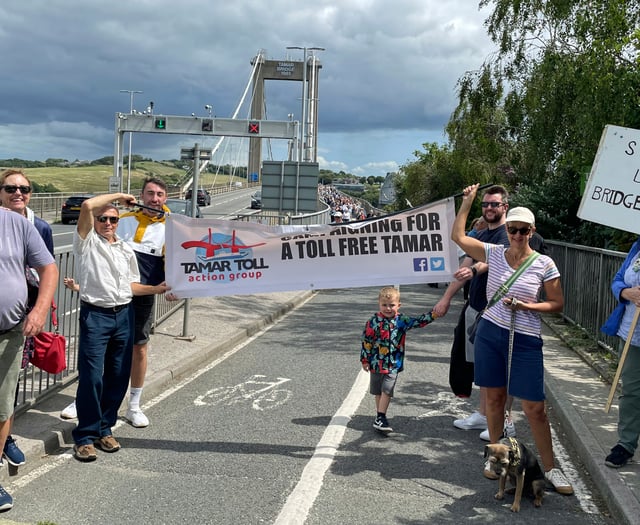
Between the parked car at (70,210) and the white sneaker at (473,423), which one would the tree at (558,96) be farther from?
the parked car at (70,210)

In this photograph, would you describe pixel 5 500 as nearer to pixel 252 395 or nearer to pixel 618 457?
pixel 252 395

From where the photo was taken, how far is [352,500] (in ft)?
15.1

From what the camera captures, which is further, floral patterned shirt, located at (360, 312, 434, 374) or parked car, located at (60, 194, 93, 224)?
parked car, located at (60, 194, 93, 224)

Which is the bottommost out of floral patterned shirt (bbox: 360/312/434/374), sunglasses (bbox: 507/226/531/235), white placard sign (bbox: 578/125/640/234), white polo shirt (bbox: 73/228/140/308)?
floral patterned shirt (bbox: 360/312/434/374)

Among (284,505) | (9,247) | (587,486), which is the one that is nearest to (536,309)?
(587,486)

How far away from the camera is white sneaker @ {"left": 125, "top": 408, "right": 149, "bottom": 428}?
20.0 feet

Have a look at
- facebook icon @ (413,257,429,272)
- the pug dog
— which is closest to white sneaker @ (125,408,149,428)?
facebook icon @ (413,257,429,272)

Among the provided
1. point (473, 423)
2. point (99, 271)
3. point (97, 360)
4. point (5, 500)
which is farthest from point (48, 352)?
point (473, 423)

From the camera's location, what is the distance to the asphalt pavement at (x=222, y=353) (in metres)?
4.94

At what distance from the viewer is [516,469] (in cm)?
449

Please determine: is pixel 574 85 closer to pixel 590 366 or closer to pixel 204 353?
pixel 590 366

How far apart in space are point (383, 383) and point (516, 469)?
67.8 inches

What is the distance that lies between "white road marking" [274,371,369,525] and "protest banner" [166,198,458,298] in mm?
1272

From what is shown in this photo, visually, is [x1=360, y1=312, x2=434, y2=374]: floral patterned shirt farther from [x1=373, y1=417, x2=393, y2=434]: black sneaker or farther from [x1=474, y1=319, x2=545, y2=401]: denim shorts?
[x1=474, y1=319, x2=545, y2=401]: denim shorts
